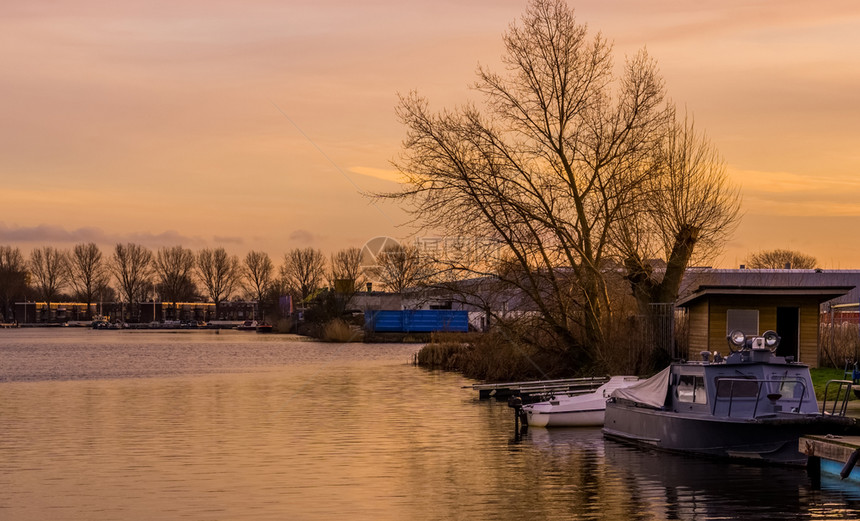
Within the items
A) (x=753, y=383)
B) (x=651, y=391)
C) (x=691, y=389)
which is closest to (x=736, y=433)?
(x=753, y=383)

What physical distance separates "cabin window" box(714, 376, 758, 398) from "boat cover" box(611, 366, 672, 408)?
207cm

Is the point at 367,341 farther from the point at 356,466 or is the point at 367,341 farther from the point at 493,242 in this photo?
the point at 356,466

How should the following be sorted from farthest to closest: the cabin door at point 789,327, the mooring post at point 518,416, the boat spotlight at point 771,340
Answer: the cabin door at point 789,327, the mooring post at point 518,416, the boat spotlight at point 771,340

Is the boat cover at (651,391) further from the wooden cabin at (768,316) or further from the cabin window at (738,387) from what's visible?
the wooden cabin at (768,316)

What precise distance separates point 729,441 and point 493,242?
68.2 ft

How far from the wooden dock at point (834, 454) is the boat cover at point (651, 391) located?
494cm

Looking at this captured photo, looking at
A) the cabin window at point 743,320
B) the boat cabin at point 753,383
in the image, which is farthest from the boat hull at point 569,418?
the cabin window at point 743,320

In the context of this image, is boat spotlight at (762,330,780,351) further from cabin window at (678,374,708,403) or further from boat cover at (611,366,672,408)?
boat cover at (611,366,672,408)

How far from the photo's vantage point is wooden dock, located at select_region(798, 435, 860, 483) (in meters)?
22.4

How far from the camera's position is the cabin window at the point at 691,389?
27.5 meters

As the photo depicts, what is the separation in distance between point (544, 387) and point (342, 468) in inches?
625

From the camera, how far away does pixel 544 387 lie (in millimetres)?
41406

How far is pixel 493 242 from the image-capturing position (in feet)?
151

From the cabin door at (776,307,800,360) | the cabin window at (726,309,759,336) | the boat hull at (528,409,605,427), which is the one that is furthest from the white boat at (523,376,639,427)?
the cabin door at (776,307,800,360)
